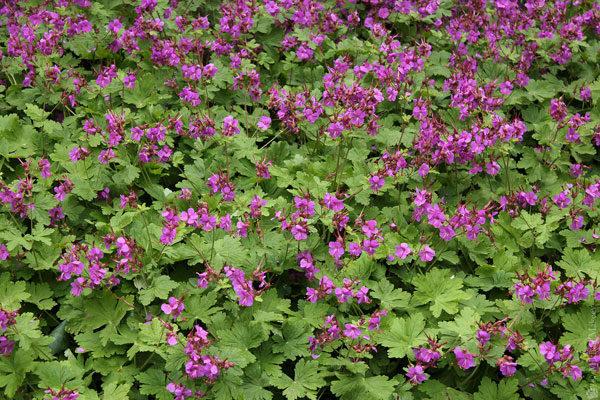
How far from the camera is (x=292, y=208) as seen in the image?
13.9 feet

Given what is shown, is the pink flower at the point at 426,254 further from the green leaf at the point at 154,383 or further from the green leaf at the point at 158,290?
the green leaf at the point at 154,383

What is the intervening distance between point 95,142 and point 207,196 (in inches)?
36.3

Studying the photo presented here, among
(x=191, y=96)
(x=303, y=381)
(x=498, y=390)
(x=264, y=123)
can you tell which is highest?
(x=191, y=96)

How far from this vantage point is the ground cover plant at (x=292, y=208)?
140 inches

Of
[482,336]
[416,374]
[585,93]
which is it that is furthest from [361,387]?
[585,93]

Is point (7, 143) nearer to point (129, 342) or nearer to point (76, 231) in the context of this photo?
point (76, 231)

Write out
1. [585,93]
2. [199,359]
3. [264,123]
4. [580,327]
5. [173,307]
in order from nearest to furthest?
[199,359] < [173,307] < [580,327] < [264,123] < [585,93]

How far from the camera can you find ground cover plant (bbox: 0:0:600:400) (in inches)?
140

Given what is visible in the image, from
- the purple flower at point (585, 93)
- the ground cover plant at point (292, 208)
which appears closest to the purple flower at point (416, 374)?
the ground cover plant at point (292, 208)

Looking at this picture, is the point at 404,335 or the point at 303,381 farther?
the point at 404,335

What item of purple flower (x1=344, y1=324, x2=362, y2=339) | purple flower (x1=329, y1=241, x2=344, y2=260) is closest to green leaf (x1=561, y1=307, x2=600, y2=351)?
purple flower (x1=344, y1=324, x2=362, y2=339)

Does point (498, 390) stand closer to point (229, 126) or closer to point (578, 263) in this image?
point (578, 263)

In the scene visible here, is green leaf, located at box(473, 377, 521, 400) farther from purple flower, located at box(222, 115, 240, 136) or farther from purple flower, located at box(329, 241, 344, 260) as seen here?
purple flower, located at box(222, 115, 240, 136)

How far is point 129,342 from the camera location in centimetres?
360
